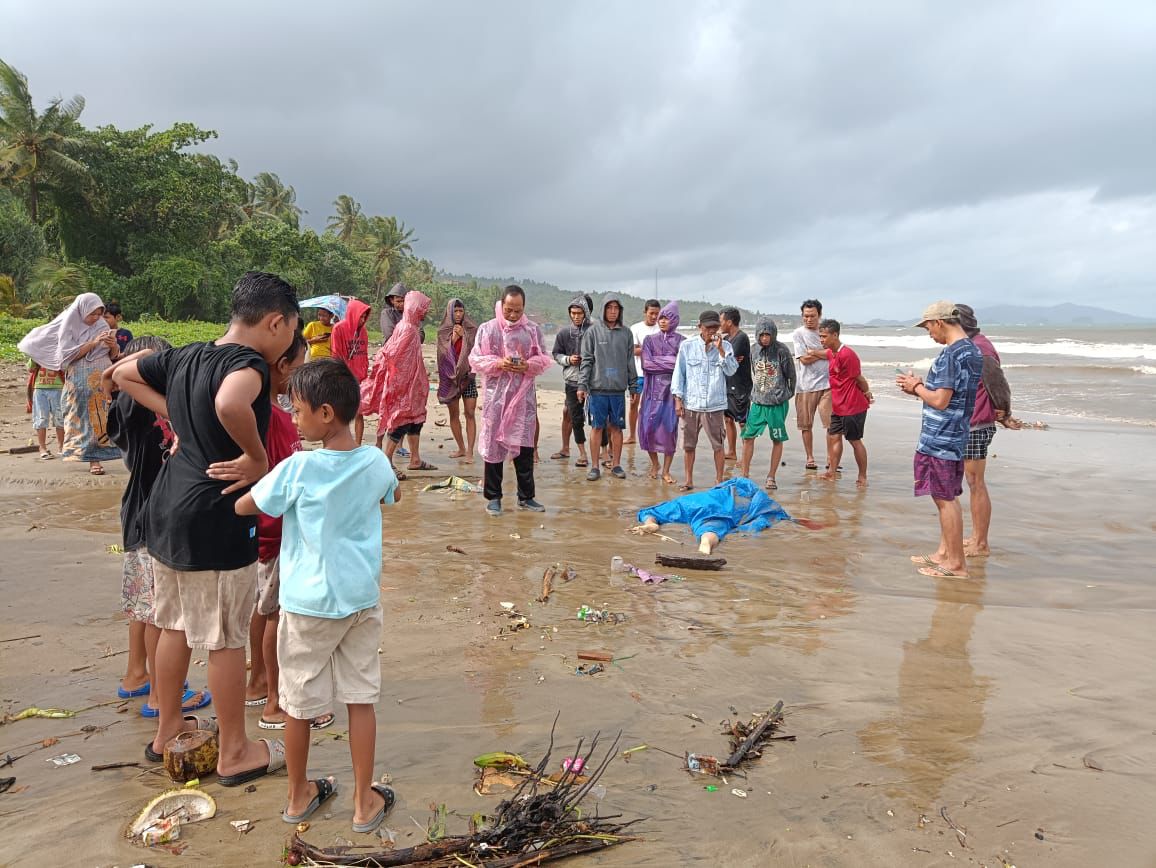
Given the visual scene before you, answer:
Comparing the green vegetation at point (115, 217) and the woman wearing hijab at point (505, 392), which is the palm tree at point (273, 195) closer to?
the green vegetation at point (115, 217)

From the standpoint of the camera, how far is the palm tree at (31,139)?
1166 inches

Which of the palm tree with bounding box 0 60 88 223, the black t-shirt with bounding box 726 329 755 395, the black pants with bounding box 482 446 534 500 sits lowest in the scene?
the black pants with bounding box 482 446 534 500

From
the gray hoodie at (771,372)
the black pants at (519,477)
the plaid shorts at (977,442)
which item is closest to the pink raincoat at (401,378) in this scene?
the black pants at (519,477)

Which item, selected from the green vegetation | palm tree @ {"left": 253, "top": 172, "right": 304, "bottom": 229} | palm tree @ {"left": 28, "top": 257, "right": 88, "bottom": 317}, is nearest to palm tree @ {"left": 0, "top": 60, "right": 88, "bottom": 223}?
the green vegetation

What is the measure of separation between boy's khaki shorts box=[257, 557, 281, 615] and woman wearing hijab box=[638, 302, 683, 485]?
5.93 meters

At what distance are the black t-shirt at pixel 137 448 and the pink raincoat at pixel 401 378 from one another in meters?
5.28

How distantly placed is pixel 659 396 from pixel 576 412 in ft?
4.04

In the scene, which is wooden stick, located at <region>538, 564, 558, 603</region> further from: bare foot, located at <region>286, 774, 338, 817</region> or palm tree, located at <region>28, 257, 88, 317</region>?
palm tree, located at <region>28, 257, 88, 317</region>

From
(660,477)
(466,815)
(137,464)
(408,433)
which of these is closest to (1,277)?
(408,433)

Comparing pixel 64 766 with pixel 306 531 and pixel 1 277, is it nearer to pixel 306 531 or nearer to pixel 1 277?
pixel 306 531

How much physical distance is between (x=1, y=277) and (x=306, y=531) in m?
28.9

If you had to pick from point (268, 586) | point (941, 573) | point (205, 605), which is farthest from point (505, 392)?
point (205, 605)

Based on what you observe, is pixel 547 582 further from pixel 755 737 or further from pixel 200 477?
pixel 200 477

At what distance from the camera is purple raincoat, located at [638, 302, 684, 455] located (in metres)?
8.81
